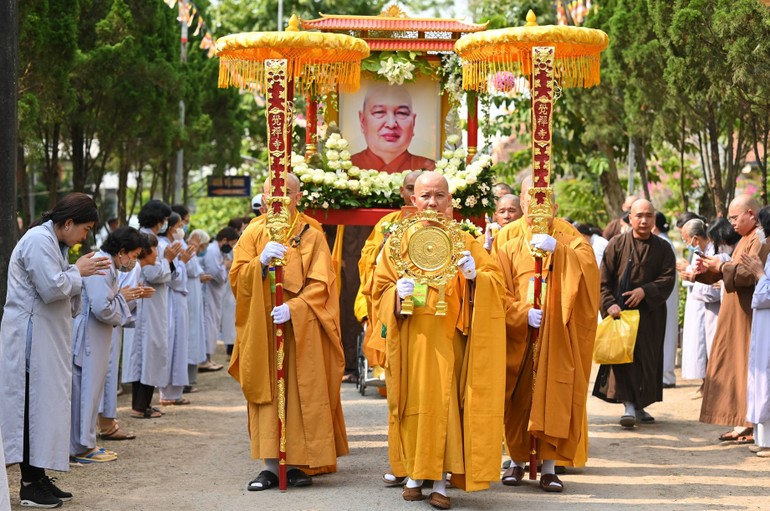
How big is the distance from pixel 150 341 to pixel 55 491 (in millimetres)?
3617

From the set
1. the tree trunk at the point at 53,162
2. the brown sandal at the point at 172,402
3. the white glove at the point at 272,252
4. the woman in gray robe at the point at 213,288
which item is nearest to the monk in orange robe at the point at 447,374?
the white glove at the point at 272,252

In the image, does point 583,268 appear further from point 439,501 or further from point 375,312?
point 439,501

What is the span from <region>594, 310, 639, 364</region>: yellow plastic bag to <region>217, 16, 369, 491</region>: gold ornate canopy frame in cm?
331

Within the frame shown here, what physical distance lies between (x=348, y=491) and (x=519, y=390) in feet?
4.63

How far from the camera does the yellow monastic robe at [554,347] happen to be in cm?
833

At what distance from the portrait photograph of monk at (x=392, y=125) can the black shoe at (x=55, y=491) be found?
20.8 ft

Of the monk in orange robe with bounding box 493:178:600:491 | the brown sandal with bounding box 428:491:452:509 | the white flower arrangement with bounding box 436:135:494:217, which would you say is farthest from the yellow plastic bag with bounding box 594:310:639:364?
the brown sandal with bounding box 428:491:452:509

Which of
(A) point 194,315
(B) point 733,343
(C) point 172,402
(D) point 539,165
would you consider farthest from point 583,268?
(A) point 194,315

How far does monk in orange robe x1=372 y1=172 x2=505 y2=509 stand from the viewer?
302 inches

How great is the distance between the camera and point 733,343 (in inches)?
404

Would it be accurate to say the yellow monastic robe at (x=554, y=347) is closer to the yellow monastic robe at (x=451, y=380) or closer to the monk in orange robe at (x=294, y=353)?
the yellow monastic robe at (x=451, y=380)

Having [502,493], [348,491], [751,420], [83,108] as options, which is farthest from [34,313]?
[83,108]

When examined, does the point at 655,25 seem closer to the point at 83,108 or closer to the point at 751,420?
the point at 751,420

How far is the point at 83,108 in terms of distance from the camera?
1764cm
